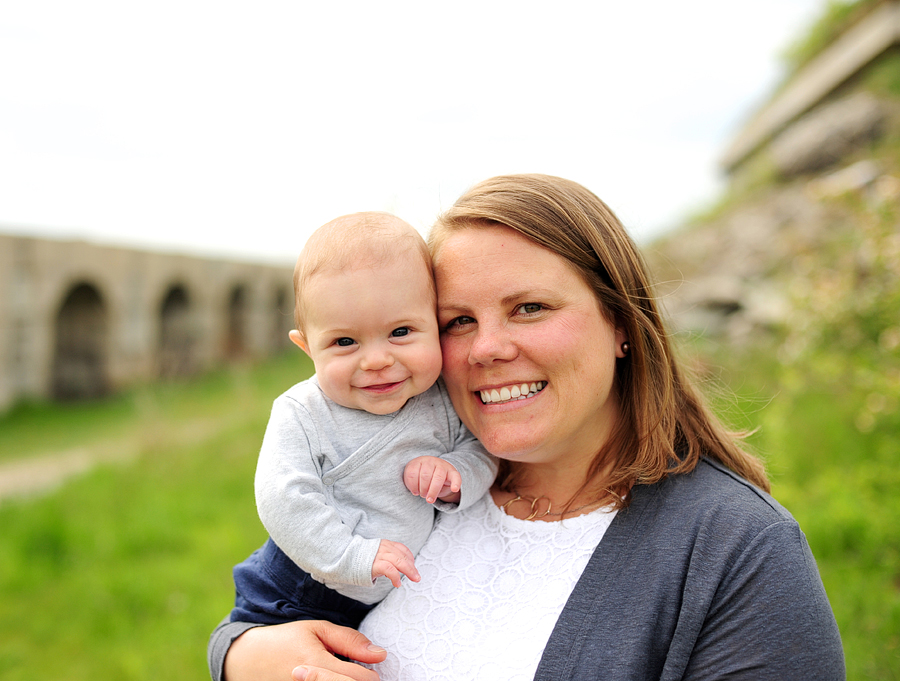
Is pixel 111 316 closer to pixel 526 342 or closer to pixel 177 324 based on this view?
pixel 177 324

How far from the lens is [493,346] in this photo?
167 cm

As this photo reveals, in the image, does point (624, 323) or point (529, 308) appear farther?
point (624, 323)

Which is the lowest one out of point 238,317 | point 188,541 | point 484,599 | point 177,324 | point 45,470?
point 45,470

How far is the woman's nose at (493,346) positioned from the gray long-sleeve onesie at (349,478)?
0.31 m

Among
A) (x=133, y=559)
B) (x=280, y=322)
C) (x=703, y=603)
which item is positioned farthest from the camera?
(x=280, y=322)

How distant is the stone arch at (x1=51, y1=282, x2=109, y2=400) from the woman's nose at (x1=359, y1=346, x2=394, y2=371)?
471 inches

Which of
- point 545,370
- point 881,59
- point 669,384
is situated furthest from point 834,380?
point 881,59

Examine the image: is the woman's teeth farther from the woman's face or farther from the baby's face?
the baby's face

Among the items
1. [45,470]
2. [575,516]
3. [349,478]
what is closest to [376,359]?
[349,478]

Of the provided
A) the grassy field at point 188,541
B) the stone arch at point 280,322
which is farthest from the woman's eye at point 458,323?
the stone arch at point 280,322

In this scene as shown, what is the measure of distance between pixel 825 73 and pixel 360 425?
12.5m

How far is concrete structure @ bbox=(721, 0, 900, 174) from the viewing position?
32.6ft

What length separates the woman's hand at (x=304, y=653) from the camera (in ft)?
5.25

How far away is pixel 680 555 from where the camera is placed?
1454mm
